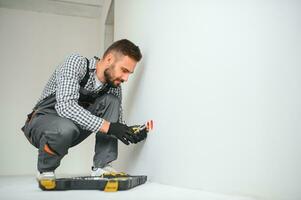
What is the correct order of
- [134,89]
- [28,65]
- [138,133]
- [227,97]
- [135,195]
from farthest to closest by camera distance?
1. [28,65]
2. [134,89]
3. [138,133]
4. [135,195]
5. [227,97]

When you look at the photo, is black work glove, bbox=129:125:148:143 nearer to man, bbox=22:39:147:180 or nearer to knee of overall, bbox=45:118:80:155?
man, bbox=22:39:147:180

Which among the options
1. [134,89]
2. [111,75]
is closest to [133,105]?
[134,89]

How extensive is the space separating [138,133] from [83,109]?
0.31m

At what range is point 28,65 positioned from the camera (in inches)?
138

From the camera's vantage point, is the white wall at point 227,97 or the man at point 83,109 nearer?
the white wall at point 227,97

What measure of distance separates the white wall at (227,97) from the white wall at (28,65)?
2213mm

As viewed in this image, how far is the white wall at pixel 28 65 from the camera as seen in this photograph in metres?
3.36

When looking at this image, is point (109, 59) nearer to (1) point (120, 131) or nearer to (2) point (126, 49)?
(2) point (126, 49)

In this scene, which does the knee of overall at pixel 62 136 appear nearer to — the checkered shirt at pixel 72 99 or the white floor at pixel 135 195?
the checkered shirt at pixel 72 99

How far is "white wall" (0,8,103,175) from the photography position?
11.0ft

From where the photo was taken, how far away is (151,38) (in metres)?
1.67

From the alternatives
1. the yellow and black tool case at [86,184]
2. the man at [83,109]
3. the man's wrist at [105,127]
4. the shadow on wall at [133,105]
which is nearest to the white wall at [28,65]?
the shadow on wall at [133,105]

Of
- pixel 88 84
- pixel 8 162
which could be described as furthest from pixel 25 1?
pixel 88 84

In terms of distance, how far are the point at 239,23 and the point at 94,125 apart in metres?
0.78
